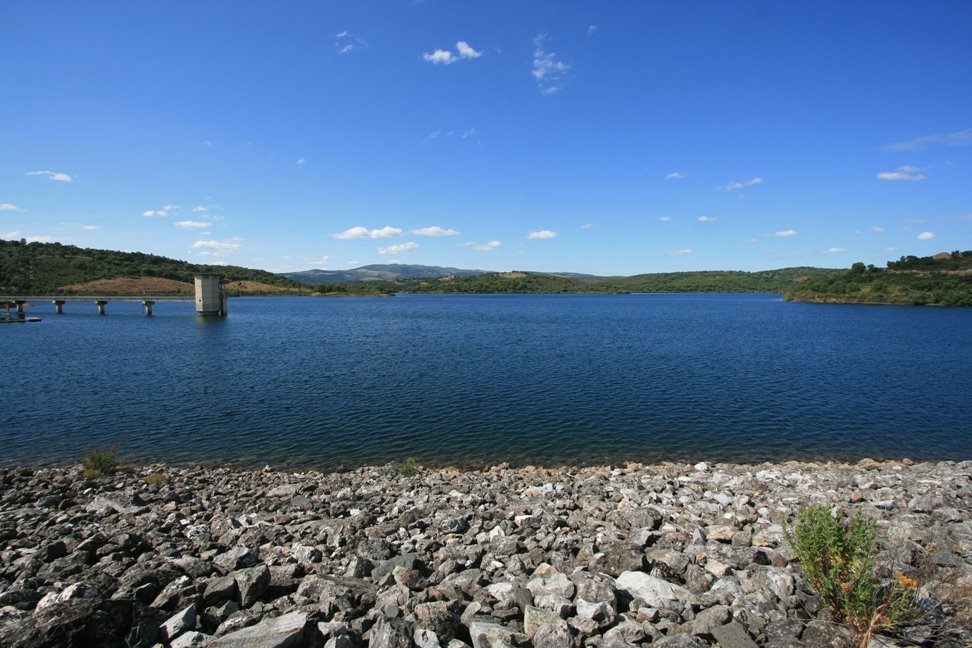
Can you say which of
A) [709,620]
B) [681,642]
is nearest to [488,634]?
[681,642]

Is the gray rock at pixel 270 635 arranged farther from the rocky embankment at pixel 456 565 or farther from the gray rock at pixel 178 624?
the gray rock at pixel 178 624

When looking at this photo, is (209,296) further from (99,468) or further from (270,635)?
(270,635)

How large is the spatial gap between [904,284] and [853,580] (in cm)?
19463

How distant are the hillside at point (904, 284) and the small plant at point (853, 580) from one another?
176 meters

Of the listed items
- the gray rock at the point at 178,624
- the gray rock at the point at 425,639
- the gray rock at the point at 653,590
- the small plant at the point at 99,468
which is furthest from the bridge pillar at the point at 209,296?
the gray rock at the point at 653,590

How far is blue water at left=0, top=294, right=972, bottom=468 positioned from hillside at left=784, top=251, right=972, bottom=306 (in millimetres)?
105643

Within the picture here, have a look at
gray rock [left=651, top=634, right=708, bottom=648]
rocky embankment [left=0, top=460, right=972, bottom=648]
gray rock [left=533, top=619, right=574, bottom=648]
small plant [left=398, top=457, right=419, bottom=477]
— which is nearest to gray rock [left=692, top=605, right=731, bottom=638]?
rocky embankment [left=0, top=460, right=972, bottom=648]

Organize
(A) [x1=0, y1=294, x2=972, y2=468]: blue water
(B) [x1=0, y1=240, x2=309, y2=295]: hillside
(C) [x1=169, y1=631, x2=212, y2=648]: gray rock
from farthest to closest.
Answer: (B) [x1=0, y1=240, x2=309, y2=295]: hillside
(A) [x1=0, y1=294, x2=972, y2=468]: blue water
(C) [x1=169, y1=631, x2=212, y2=648]: gray rock

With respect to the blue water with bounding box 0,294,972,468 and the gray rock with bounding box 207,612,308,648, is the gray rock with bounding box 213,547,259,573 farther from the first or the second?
the blue water with bounding box 0,294,972,468

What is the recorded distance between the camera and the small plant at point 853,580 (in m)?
6.17

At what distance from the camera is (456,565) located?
29.5 feet

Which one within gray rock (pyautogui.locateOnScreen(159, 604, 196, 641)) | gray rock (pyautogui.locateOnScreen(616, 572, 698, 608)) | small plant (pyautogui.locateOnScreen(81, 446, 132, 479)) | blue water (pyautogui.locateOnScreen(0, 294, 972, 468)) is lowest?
blue water (pyautogui.locateOnScreen(0, 294, 972, 468))

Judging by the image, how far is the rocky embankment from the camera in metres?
6.36

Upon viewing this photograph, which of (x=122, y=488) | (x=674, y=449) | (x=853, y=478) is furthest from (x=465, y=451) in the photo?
(x=853, y=478)
